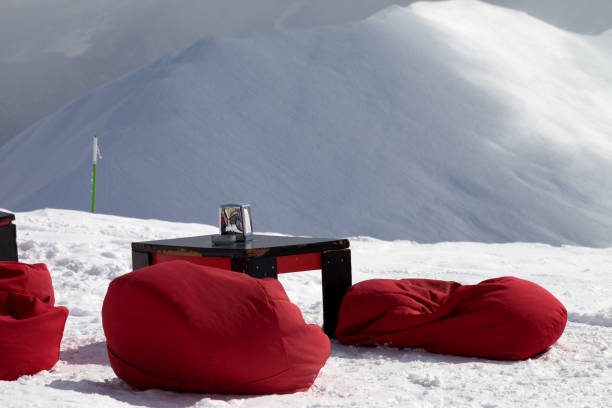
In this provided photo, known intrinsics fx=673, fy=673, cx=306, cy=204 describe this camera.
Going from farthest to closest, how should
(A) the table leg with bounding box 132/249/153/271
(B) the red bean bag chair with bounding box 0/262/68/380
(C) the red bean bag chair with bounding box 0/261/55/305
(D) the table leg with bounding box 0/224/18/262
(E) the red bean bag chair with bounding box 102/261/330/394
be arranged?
1. (D) the table leg with bounding box 0/224/18/262
2. (A) the table leg with bounding box 132/249/153/271
3. (C) the red bean bag chair with bounding box 0/261/55/305
4. (B) the red bean bag chair with bounding box 0/262/68/380
5. (E) the red bean bag chair with bounding box 102/261/330/394

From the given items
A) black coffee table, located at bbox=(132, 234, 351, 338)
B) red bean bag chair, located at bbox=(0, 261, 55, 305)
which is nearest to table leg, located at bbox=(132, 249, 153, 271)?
black coffee table, located at bbox=(132, 234, 351, 338)

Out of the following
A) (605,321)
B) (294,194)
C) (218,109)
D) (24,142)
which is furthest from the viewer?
(24,142)

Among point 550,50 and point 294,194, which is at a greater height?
point 550,50

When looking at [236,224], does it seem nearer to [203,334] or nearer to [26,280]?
[26,280]

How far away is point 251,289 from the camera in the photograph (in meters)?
1.86

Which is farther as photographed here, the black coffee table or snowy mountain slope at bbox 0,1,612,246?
snowy mountain slope at bbox 0,1,612,246

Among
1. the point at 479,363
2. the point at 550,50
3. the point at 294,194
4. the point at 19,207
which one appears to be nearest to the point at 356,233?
the point at 294,194

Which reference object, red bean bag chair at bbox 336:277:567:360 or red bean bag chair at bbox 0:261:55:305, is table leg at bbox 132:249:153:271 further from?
red bean bag chair at bbox 336:277:567:360

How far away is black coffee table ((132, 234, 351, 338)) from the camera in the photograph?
2.35m

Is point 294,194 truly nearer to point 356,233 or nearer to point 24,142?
point 356,233

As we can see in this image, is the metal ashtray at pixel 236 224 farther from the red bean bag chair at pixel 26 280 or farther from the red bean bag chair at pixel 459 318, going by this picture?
the red bean bag chair at pixel 26 280

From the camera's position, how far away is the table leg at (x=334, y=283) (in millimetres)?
2658

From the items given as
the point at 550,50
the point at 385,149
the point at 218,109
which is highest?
the point at 550,50

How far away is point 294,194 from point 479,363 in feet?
21.9
